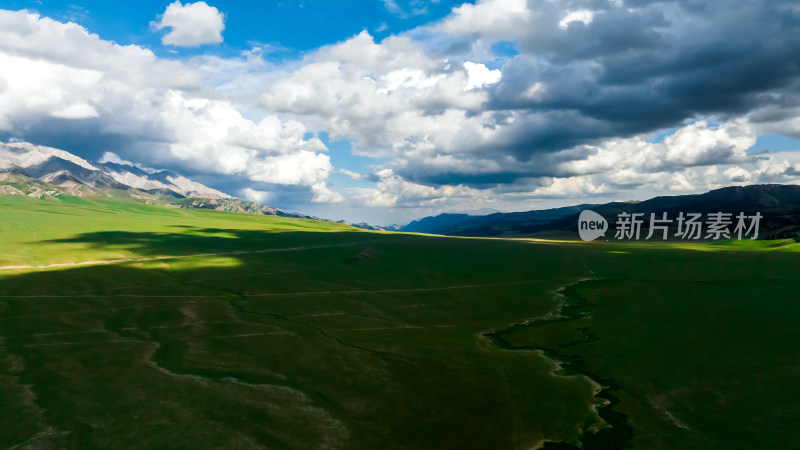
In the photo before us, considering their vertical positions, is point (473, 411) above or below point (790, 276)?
below

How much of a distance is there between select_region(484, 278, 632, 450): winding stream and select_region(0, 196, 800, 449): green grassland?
20 centimetres

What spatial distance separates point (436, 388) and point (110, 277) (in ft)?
219

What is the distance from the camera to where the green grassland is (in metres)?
23.9

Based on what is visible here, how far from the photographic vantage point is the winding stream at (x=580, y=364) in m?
23.5

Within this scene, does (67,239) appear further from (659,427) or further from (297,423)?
(659,427)

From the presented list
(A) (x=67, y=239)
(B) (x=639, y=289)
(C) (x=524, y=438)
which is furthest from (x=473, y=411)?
(A) (x=67, y=239)

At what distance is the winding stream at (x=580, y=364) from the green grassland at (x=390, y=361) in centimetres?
20

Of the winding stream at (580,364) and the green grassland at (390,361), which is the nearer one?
the winding stream at (580,364)

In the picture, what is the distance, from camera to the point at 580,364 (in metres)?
37.0

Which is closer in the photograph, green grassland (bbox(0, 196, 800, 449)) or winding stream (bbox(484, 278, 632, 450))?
winding stream (bbox(484, 278, 632, 450))

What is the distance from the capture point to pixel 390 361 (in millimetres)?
36219

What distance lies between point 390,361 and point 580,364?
16371 millimetres

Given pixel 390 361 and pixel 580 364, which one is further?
pixel 580 364

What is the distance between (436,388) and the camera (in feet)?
99.7
